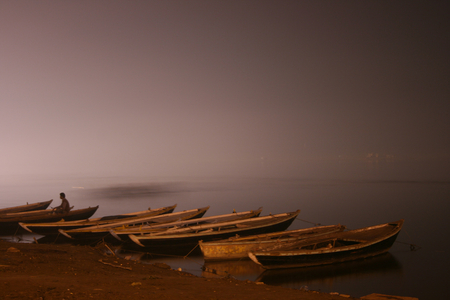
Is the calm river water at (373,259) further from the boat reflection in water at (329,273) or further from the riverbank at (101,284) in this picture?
the riverbank at (101,284)

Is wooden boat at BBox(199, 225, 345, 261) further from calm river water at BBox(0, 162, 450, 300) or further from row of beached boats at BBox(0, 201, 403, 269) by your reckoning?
calm river water at BBox(0, 162, 450, 300)

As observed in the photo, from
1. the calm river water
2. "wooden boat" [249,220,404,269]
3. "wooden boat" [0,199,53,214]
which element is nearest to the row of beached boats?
"wooden boat" [249,220,404,269]

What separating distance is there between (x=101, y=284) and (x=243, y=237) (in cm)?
659

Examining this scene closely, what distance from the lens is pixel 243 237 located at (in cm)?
1254

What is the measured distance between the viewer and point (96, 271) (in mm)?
8422

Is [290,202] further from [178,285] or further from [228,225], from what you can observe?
[178,285]

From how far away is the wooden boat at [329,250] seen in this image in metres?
10.3

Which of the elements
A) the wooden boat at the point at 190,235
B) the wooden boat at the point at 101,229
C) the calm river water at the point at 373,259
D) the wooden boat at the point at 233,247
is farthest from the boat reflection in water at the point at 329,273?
the wooden boat at the point at 101,229

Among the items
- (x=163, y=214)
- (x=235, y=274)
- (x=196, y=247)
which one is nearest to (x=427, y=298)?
(x=235, y=274)

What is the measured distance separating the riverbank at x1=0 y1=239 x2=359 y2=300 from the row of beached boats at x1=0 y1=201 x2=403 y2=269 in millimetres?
2441

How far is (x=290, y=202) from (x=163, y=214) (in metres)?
15.7

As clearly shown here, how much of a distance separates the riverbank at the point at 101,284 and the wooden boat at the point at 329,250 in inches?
89.9

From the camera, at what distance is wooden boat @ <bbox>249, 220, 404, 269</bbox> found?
1034 centimetres

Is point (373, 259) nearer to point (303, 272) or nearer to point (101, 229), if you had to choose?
point (303, 272)
